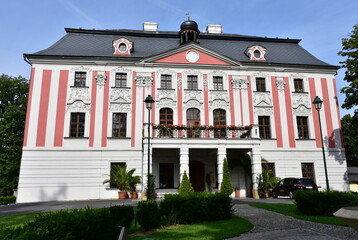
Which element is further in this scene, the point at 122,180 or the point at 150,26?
the point at 150,26

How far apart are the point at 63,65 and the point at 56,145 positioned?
6.63 meters

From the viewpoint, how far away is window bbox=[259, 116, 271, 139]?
2169cm

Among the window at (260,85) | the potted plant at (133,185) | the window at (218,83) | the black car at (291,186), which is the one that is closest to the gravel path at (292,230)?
the black car at (291,186)

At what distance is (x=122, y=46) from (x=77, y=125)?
7.84m

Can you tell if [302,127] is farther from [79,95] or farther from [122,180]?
[79,95]

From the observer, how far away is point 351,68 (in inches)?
797

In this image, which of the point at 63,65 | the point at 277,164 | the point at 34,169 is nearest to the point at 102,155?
the point at 34,169

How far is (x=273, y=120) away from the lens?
2189 centimetres

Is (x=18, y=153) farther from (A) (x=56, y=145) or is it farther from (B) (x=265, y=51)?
(B) (x=265, y=51)

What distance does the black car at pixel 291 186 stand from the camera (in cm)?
1659

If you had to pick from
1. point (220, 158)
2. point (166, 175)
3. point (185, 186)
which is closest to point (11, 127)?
point (166, 175)

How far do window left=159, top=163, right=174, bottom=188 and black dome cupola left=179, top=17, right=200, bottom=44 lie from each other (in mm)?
11658

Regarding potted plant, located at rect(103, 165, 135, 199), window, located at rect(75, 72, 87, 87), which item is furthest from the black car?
window, located at rect(75, 72, 87, 87)

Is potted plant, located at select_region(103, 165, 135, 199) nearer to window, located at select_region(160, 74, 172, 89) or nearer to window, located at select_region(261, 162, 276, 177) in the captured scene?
window, located at select_region(160, 74, 172, 89)
